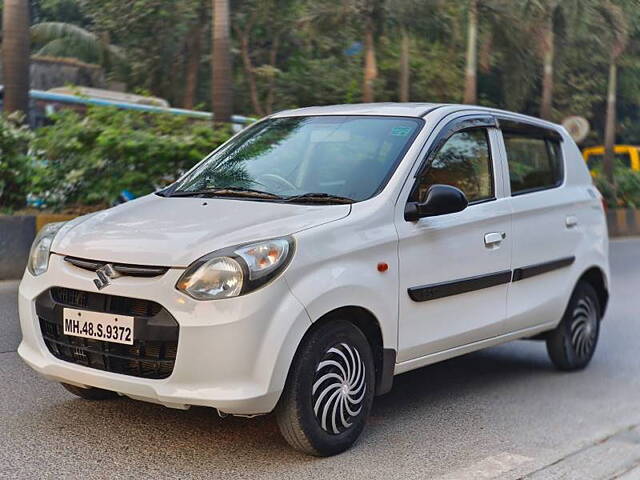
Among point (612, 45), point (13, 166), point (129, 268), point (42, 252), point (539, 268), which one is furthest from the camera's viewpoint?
point (612, 45)

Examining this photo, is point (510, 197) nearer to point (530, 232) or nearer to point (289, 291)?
point (530, 232)

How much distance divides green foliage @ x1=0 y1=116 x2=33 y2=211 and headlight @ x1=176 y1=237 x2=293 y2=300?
19.8ft

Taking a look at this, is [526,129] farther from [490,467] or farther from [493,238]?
[490,467]

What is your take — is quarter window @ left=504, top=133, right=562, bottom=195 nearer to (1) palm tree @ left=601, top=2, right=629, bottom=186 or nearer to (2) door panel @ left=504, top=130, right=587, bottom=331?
(2) door panel @ left=504, top=130, right=587, bottom=331

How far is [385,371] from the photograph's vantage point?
4.62 m

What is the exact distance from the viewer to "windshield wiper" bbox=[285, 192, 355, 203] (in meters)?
4.66

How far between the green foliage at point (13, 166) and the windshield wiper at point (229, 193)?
486cm

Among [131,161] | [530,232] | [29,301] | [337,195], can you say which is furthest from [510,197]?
[131,161]

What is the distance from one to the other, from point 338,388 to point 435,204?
1074 millimetres

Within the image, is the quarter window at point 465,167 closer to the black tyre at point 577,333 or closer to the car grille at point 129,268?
the black tyre at point 577,333

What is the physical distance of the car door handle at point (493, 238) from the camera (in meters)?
5.29

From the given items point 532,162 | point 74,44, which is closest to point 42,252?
point 532,162

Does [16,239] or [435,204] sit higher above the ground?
[435,204]

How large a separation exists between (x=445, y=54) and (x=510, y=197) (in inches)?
862
